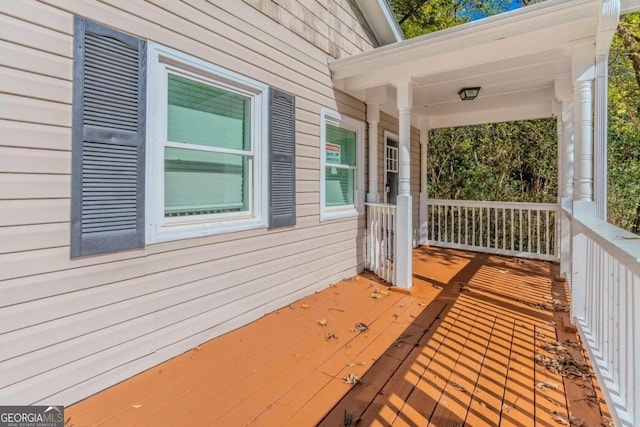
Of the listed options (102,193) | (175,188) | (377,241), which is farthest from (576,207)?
(102,193)

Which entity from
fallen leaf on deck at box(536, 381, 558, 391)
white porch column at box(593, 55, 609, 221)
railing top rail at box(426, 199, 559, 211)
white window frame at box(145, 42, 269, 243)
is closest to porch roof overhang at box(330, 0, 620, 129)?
white porch column at box(593, 55, 609, 221)

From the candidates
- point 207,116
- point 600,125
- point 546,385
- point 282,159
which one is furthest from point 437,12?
point 546,385

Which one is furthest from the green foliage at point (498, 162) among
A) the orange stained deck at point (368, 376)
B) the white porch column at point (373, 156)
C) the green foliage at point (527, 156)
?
the orange stained deck at point (368, 376)

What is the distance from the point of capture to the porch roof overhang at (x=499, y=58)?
298 centimetres

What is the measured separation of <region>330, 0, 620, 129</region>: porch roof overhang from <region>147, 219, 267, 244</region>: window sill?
2.40 m

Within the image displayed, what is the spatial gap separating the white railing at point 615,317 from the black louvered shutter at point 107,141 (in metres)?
2.66

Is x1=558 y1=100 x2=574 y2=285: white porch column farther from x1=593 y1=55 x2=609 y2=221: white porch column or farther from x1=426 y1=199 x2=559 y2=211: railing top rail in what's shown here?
x1=426 y1=199 x2=559 y2=211: railing top rail

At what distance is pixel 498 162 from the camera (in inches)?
383

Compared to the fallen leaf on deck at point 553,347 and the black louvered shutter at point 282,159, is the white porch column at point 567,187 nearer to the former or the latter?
the fallen leaf on deck at point 553,347

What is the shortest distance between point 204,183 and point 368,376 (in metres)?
2.03

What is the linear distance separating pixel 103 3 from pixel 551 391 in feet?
12.4

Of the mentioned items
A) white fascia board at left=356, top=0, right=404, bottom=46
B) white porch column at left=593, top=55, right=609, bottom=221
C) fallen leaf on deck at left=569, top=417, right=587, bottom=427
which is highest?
white fascia board at left=356, top=0, right=404, bottom=46

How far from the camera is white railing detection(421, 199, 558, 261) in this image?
6.25 m

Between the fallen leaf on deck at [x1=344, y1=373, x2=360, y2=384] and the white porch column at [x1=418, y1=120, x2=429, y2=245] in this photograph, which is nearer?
the fallen leaf on deck at [x1=344, y1=373, x2=360, y2=384]
